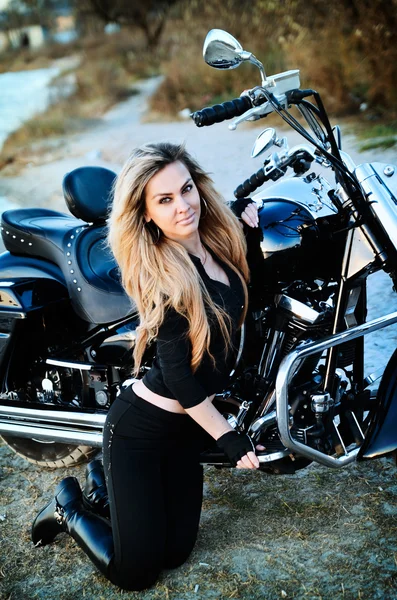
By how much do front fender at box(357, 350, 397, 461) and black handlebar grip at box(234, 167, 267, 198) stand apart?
680mm

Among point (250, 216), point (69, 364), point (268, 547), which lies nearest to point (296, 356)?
point (250, 216)

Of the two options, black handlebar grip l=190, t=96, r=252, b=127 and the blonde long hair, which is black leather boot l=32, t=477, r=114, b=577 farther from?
black handlebar grip l=190, t=96, r=252, b=127

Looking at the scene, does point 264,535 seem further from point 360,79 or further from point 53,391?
point 360,79

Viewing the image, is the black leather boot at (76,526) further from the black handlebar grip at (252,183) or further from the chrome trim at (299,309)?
the black handlebar grip at (252,183)

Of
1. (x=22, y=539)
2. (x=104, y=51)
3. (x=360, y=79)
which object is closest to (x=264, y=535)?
(x=22, y=539)

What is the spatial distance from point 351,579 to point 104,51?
1997 centimetres

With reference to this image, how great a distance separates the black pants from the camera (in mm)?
2273

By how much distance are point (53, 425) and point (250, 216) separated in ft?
3.78

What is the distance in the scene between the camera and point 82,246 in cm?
276

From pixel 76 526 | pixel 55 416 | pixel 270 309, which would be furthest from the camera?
pixel 55 416

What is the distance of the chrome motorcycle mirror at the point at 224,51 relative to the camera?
1859 millimetres

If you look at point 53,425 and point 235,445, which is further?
point 53,425

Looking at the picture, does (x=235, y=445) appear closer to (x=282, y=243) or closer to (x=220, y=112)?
(x=282, y=243)

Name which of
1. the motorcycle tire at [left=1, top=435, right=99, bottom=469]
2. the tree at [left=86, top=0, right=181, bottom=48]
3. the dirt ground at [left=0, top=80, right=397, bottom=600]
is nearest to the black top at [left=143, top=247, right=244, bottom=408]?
the dirt ground at [left=0, top=80, right=397, bottom=600]
